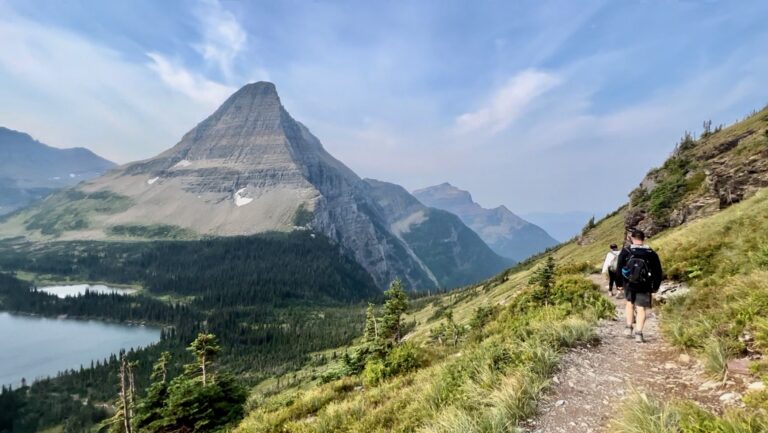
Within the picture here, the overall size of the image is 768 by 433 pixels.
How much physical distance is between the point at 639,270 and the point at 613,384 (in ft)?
17.1

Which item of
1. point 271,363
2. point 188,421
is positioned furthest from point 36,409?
point 188,421

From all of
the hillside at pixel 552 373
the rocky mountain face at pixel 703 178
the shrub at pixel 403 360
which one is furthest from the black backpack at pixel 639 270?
the rocky mountain face at pixel 703 178

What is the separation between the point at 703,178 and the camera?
63438mm

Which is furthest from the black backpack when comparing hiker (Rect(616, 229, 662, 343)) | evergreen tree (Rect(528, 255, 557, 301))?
evergreen tree (Rect(528, 255, 557, 301))

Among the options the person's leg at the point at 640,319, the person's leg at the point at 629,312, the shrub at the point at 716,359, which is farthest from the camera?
the person's leg at the point at 629,312

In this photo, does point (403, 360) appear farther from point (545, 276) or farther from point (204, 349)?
point (204, 349)

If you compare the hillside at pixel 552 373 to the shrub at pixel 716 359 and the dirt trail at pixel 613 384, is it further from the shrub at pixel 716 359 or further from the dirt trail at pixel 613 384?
the dirt trail at pixel 613 384

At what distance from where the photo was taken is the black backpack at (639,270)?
12.4 m

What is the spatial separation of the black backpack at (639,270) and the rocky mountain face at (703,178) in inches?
1545

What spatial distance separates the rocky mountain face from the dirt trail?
137 feet

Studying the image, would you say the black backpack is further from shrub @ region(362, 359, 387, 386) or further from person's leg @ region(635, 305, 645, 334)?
shrub @ region(362, 359, 387, 386)

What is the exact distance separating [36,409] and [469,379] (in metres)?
195

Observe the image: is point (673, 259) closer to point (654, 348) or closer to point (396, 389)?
point (654, 348)

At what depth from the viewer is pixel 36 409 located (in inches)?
5428
